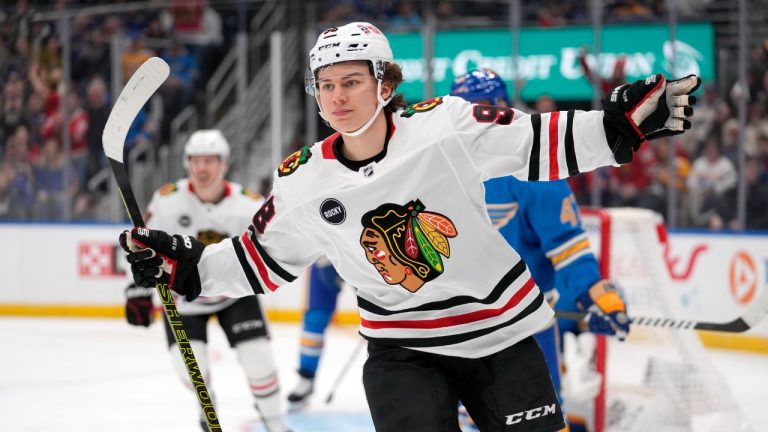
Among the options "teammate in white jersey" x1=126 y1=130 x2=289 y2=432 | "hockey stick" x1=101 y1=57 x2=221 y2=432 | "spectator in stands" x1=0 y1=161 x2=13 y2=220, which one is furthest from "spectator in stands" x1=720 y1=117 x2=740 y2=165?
"spectator in stands" x1=0 y1=161 x2=13 y2=220

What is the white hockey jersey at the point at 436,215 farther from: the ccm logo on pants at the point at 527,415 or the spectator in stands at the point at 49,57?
the spectator in stands at the point at 49,57

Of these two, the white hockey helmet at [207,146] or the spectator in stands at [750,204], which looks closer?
the white hockey helmet at [207,146]

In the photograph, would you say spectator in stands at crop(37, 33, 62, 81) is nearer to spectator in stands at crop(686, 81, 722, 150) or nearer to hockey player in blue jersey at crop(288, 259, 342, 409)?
hockey player in blue jersey at crop(288, 259, 342, 409)

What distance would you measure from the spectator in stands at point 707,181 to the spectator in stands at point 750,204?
0.05 metres

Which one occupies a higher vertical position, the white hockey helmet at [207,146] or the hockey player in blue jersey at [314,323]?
the white hockey helmet at [207,146]

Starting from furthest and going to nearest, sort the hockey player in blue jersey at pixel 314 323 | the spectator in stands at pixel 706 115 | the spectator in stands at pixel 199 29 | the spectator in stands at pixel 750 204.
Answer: the spectator in stands at pixel 199 29 < the spectator in stands at pixel 706 115 < the spectator in stands at pixel 750 204 < the hockey player in blue jersey at pixel 314 323

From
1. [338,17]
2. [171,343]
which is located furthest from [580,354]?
[338,17]

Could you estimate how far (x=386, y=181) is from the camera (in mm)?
1941

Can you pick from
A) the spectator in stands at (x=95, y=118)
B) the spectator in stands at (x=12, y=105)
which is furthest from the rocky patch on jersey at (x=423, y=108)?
the spectator in stands at (x=12, y=105)

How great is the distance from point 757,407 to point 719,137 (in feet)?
7.61

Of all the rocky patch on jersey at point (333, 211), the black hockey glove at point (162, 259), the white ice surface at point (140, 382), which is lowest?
the white ice surface at point (140, 382)

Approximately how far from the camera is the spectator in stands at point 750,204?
6078 millimetres

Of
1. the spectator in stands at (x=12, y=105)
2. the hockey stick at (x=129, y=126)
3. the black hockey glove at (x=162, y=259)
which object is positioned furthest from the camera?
the spectator in stands at (x=12, y=105)

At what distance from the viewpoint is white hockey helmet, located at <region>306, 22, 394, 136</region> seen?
6.56 ft
